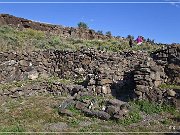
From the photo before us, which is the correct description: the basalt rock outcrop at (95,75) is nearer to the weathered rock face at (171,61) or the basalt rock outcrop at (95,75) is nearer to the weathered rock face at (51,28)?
the weathered rock face at (171,61)

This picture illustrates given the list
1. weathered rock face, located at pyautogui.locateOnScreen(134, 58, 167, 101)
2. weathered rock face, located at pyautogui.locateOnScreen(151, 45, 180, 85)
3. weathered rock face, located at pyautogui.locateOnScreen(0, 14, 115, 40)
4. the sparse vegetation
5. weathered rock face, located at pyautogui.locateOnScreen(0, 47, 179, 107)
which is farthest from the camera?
weathered rock face, located at pyautogui.locateOnScreen(0, 14, 115, 40)

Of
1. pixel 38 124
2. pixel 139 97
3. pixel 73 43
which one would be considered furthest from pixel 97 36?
pixel 38 124

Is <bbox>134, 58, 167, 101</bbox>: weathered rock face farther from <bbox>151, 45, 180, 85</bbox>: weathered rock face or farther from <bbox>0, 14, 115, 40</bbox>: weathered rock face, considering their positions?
<bbox>0, 14, 115, 40</bbox>: weathered rock face

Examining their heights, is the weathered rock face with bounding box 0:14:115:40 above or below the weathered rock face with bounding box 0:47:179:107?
above

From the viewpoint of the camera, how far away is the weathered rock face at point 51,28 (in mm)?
41469

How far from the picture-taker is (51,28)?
4288 cm

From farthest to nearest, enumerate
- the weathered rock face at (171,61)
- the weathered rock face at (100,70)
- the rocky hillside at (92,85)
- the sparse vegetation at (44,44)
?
the sparse vegetation at (44,44) < the weathered rock face at (171,61) < the weathered rock face at (100,70) < the rocky hillside at (92,85)

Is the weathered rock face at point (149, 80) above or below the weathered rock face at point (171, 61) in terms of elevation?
below

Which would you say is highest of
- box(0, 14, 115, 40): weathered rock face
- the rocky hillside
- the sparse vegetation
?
box(0, 14, 115, 40): weathered rock face

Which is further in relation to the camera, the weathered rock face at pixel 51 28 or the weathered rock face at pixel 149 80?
the weathered rock face at pixel 51 28

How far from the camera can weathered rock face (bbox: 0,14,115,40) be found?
4147cm

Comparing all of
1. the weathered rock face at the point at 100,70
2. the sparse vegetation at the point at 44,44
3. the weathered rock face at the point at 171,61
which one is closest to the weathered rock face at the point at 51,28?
the sparse vegetation at the point at 44,44

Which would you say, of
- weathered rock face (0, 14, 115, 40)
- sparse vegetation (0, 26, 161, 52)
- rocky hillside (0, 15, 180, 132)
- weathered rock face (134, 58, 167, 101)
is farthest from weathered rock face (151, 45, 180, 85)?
weathered rock face (0, 14, 115, 40)

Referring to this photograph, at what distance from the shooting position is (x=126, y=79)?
67.5 feet
